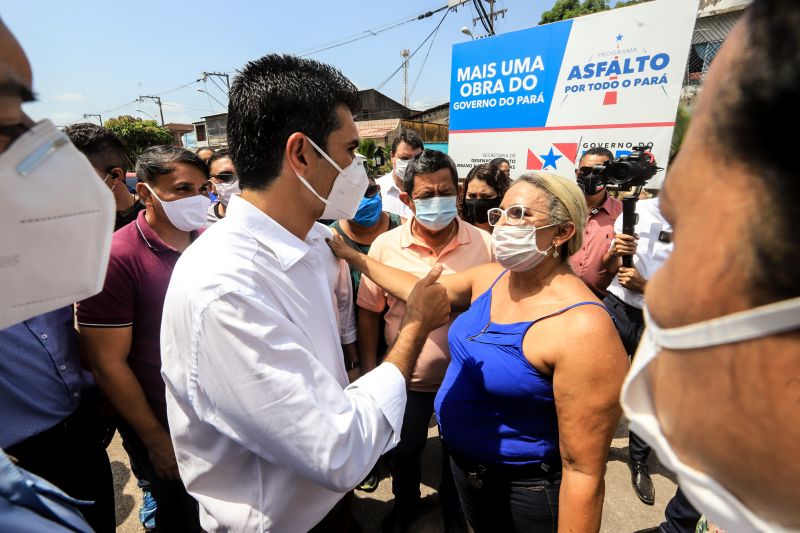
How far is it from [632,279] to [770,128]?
279 centimetres

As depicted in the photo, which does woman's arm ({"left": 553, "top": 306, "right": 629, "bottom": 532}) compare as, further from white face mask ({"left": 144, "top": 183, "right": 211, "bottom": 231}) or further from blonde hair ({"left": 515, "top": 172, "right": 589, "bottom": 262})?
white face mask ({"left": 144, "top": 183, "right": 211, "bottom": 231})

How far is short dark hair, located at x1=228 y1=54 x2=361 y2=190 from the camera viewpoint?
1.31m

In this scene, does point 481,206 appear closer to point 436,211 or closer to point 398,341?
point 436,211

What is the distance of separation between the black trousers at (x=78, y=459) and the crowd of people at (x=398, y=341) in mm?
11

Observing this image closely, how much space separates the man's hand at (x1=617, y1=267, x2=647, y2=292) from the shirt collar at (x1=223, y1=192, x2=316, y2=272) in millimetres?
2551

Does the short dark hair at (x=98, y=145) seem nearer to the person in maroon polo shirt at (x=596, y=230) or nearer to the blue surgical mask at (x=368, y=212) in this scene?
the blue surgical mask at (x=368, y=212)

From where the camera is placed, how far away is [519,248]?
1682 millimetres

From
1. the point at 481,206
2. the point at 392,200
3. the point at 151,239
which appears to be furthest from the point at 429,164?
the point at 392,200

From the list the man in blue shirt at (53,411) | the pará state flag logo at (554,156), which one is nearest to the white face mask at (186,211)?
the man in blue shirt at (53,411)

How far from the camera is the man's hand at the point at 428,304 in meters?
1.46

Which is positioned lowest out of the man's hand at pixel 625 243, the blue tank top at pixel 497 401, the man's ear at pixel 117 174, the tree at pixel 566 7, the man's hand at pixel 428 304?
the blue tank top at pixel 497 401

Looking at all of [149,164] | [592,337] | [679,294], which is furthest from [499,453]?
[149,164]

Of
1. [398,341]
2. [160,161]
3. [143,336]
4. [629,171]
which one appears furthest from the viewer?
[629,171]

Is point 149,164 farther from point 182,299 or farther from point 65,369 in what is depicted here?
point 182,299
